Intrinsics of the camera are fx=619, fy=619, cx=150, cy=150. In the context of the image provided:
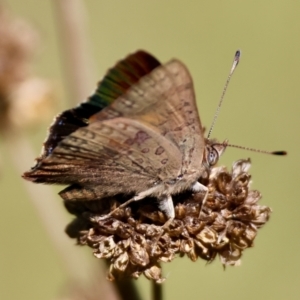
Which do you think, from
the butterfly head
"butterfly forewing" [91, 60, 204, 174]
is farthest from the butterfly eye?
"butterfly forewing" [91, 60, 204, 174]

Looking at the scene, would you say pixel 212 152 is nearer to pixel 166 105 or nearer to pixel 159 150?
pixel 159 150

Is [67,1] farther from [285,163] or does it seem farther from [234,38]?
[234,38]

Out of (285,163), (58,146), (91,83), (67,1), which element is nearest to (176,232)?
(58,146)

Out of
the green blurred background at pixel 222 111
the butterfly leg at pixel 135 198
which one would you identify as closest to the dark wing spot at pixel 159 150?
the butterfly leg at pixel 135 198

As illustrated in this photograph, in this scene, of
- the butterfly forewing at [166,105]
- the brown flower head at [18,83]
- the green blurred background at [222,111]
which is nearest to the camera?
the butterfly forewing at [166,105]

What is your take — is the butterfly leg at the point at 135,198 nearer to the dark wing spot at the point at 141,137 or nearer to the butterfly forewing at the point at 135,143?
the butterfly forewing at the point at 135,143

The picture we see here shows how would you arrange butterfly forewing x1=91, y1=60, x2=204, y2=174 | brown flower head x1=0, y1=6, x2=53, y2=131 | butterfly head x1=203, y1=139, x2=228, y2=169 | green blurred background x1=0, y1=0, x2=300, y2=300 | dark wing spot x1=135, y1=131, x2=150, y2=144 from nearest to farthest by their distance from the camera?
butterfly forewing x1=91, y1=60, x2=204, y2=174 → dark wing spot x1=135, y1=131, x2=150, y2=144 → butterfly head x1=203, y1=139, x2=228, y2=169 → brown flower head x1=0, y1=6, x2=53, y2=131 → green blurred background x1=0, y1=0, x2=300, y2=300

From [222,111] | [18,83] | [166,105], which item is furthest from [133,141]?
[222,111]

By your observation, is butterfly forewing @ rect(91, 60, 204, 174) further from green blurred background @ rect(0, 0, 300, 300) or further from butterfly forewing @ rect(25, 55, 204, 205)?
green blurred background @ rect(0, 0, 300, 300)
